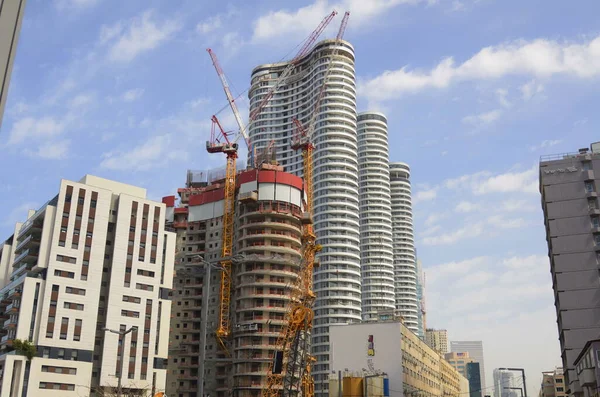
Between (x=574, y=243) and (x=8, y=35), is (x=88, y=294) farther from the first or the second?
(x=8, y=35)

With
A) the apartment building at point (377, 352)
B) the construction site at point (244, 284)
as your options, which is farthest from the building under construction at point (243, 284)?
the apartment building at point (377, 352)

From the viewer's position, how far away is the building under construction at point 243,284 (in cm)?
14238

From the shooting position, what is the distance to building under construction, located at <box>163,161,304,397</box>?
142375mm

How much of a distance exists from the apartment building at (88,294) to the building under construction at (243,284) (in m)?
13.9

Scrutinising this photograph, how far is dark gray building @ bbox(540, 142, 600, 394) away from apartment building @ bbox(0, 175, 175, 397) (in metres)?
73.3

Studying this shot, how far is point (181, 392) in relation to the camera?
153000mm

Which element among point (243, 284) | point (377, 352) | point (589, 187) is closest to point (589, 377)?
point (589, 187)

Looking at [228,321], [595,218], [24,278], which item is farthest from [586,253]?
[24,278]

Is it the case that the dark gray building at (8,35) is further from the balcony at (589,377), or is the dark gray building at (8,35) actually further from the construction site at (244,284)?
the construction site at (244,284)

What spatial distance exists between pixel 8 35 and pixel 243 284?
13765 centimetres

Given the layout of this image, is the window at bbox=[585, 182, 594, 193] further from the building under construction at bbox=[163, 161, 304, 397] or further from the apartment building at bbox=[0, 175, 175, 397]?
the apartment building at bbox=[0, 175, 175, 397]

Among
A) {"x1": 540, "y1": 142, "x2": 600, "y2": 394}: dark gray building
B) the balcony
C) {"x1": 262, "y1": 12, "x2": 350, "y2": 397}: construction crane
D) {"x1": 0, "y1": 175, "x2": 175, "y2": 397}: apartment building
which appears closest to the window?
{"x1": 540, "y1": 142, "x2": 600, "y2": 394}: dark gray building

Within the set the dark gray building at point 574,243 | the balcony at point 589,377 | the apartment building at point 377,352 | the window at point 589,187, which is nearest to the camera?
the balcony at point 589,377

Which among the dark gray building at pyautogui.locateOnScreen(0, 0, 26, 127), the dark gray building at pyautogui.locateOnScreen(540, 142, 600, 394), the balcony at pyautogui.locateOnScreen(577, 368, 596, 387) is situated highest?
the dark gray building at pyautogui.locateOnScreen(540, 142, 600, 394)
